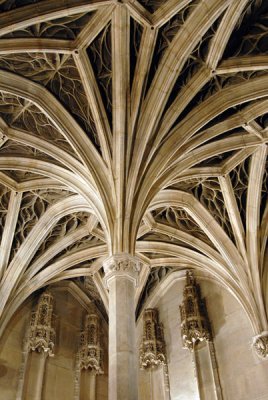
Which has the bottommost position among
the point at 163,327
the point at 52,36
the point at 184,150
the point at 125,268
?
the point at 125,268

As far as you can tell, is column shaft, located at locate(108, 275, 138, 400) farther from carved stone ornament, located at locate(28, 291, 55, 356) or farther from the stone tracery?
carved stone ornament, located at locate(28, 291, 55, 356)

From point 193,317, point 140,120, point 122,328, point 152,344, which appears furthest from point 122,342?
point 152,344

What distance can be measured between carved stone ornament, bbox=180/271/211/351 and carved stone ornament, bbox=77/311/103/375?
A: 328cm

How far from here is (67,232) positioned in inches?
634

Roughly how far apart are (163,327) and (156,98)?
906 cm

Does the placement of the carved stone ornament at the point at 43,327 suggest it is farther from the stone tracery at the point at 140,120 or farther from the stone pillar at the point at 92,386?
the stone pillar at the point at 92,386

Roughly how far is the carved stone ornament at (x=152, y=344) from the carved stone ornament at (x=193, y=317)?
1.20 meters

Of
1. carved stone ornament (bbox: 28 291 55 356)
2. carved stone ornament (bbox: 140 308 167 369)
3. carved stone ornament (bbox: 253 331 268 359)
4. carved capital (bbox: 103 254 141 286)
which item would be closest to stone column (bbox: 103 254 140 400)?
carved capital (bbox: 103 254 141 286)

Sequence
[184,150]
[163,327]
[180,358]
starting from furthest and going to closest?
1. [163,327]
2. [180,358]
3. [184,150]

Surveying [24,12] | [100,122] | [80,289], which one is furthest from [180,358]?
[24,12]

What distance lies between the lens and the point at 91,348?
16688mm

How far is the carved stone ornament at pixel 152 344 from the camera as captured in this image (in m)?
16.1

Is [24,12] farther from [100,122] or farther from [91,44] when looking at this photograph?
[100,122]

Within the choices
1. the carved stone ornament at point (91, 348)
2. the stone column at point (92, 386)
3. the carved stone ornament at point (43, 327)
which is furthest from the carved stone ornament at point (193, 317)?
the carved stone ornament at point (43, 327)
